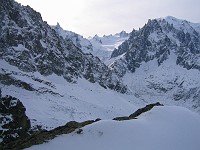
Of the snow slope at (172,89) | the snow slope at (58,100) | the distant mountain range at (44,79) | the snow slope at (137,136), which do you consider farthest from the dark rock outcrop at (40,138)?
the snow slope at (172,89)

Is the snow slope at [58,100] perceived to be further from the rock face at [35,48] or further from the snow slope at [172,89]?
the snow slope at [172,89]

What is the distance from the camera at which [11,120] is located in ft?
115

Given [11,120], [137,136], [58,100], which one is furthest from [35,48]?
[137,136]

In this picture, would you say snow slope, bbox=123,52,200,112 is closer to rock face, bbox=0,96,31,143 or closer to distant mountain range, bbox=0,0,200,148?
distant mountain range, bbox=0,0,200,148

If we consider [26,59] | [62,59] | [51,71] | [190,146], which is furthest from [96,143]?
[62,59]

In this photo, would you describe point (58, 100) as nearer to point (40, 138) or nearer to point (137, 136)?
point (40, 138)

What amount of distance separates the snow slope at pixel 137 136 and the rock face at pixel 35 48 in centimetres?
5931

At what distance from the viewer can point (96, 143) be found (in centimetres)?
2030

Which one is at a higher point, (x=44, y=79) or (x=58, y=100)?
(x=44, y=79)

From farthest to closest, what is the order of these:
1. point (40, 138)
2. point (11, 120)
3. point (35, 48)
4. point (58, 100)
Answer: point (35, 48) < point (58, 100) < point (11, 120) < point (40, 138)

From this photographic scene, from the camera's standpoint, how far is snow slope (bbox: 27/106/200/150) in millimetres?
20156

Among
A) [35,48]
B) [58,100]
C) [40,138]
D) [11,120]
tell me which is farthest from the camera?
[35,48]

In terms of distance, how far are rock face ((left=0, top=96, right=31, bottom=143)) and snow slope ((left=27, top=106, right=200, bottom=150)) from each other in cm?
1341

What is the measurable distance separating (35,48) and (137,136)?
7300 cm
